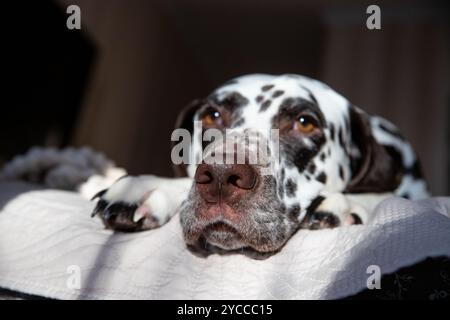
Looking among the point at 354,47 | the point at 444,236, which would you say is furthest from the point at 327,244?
the point at 354,47

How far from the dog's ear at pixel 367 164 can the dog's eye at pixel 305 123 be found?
0.26 metres

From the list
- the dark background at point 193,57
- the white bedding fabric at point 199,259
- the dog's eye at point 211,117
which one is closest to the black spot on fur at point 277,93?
the dog's eye at point 211,117

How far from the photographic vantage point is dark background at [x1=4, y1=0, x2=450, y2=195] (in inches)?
160

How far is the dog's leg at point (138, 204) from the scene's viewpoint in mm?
1314

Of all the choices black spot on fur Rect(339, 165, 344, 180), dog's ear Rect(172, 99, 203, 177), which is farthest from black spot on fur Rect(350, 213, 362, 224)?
dog's ear Rect(172, 99, 203, 177)

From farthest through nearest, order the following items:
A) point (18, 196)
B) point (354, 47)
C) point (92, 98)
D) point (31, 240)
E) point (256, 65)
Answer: point (256, 65) < point (354, 47) < point (92, 98) < point (18, 196) < point (31, 240)

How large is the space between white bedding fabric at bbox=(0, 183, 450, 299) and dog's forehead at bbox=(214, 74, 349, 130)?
54 cm

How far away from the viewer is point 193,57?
25.5 feet

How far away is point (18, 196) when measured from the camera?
1.50 meters

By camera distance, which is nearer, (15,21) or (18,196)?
(18,196)

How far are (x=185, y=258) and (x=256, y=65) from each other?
6.66 meters

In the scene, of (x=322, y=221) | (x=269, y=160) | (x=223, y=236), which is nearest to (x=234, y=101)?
(x=269, y=160)

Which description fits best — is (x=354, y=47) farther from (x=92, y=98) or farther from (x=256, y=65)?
(x=92, y=98)

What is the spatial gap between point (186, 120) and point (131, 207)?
80cm
